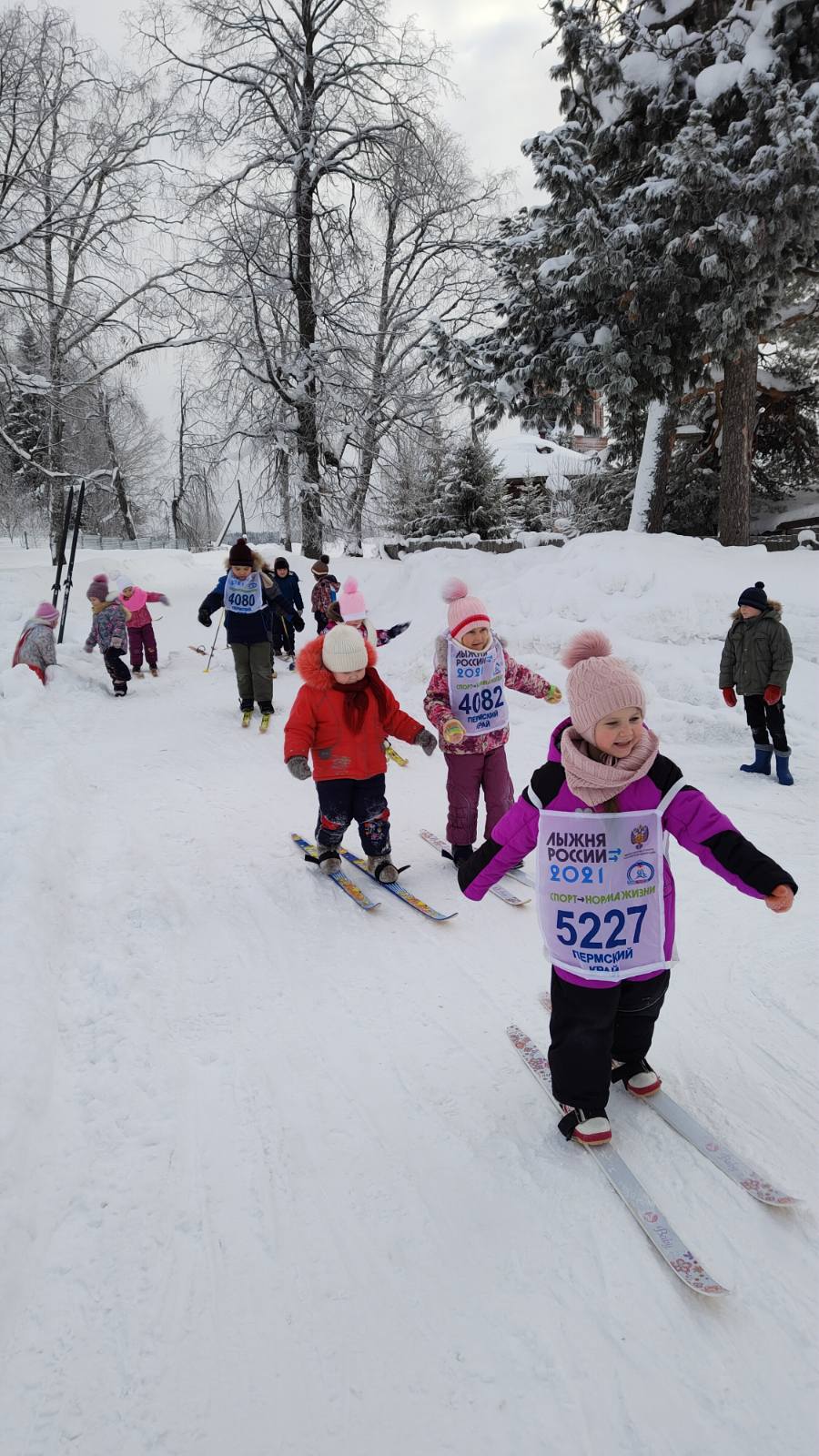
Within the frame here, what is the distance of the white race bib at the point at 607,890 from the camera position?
2523 millimetres

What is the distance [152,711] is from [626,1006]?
8.16m

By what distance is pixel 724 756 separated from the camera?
7363 mm

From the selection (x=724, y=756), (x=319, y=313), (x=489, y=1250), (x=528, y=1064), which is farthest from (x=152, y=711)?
(x=319, y=313)

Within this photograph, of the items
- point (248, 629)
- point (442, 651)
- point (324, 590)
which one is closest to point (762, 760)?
point (442, 651)

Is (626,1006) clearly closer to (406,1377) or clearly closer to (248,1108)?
(406,1377)

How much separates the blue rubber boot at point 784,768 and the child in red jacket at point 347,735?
3.71 metres

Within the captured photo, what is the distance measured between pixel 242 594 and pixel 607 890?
290 inches

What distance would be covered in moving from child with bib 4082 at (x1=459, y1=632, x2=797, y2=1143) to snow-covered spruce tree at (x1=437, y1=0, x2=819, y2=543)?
9578 millimetres

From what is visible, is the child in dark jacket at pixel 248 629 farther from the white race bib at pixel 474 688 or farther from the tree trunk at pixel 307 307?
the tree trunk at pixel 307 307

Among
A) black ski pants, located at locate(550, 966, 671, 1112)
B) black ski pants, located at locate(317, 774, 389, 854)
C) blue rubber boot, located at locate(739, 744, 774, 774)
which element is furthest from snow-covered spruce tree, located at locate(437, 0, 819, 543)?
black ski pants, located at locate(550, 966, 671, 1112)

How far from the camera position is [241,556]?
9000mm

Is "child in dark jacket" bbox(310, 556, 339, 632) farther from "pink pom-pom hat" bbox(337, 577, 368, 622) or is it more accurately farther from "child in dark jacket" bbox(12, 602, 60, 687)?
"pink pom-pom hat" bbox(337, 577, 368, 622)

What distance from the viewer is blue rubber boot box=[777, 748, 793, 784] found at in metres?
6.57

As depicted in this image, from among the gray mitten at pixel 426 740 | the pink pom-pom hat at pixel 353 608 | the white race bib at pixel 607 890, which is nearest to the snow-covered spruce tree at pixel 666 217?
the pink pom-pom hat at pixel 353 608
